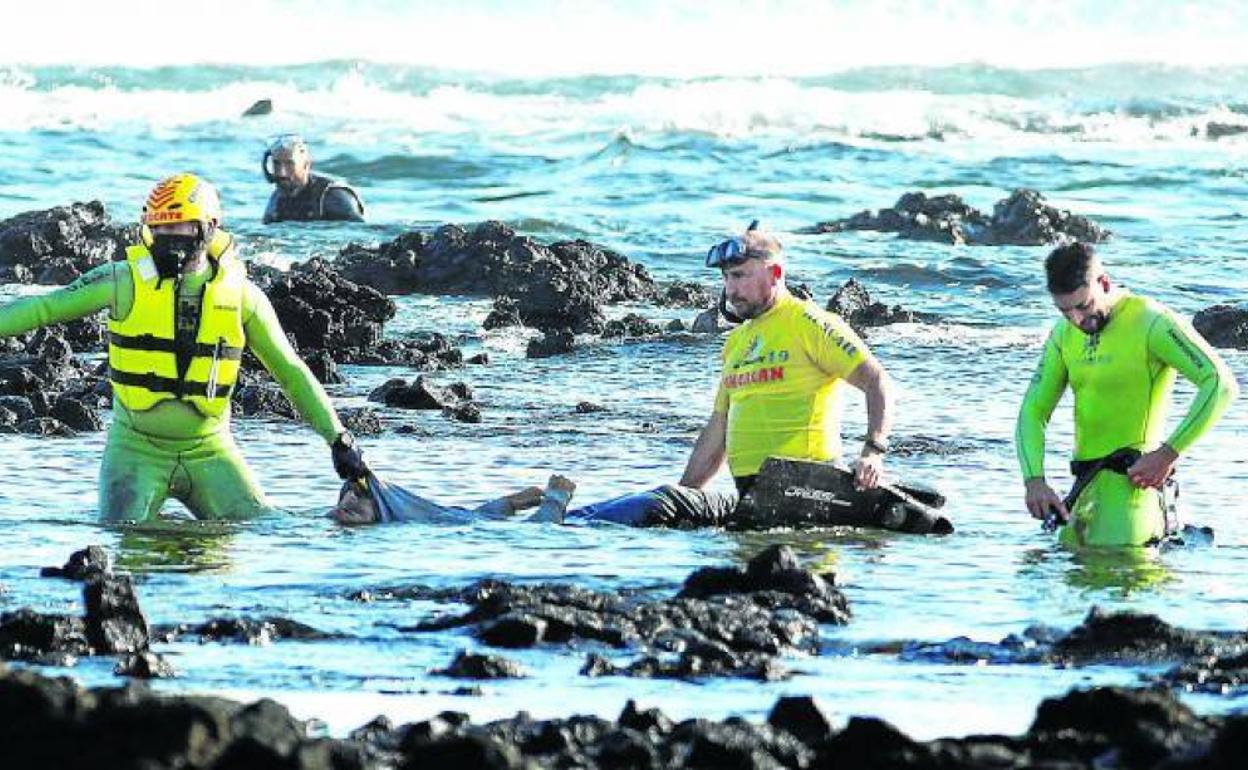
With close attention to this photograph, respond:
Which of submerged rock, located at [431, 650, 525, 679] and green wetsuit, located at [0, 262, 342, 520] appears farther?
green wetsuit, located at [0, 262, 342, 520]

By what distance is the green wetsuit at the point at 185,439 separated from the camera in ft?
41.9

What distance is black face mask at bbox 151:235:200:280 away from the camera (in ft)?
41.6

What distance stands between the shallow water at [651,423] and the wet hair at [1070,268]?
1.26m

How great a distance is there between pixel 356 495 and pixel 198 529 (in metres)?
0.77

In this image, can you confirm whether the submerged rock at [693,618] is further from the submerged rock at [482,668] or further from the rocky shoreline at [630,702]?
the submerged rock at [482,668]

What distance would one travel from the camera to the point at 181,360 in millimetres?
12781

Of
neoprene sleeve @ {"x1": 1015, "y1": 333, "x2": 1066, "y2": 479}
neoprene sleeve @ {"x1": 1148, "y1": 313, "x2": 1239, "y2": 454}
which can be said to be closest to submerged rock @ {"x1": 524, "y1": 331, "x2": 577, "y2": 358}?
neoprene sleeve @ {"x1": 1015, "y1": 333, "x2": 1066, "y2": 479}

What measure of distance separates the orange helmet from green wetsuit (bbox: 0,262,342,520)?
262mm

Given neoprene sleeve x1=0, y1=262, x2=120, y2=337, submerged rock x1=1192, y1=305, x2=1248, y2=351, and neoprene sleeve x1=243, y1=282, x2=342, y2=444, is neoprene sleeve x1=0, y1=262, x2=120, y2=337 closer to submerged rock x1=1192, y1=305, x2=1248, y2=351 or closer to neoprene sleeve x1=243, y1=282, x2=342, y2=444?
neoprene sleeve x1=243, y1=282, x2=342, y2=444

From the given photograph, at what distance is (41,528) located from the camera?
12922mm

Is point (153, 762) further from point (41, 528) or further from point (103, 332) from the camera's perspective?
point (103, 332)

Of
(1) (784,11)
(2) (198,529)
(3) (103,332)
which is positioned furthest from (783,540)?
(1) (784,11)

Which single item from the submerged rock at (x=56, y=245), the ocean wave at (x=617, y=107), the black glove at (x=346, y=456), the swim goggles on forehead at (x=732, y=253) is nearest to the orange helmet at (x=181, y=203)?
the black glove at (x=346, y=456)

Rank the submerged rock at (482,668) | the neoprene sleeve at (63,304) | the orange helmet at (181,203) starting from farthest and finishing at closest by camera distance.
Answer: the orange helmet at (181,203) → the neoprene sleeve at (63,304) → the submerged rock at (482,668)
